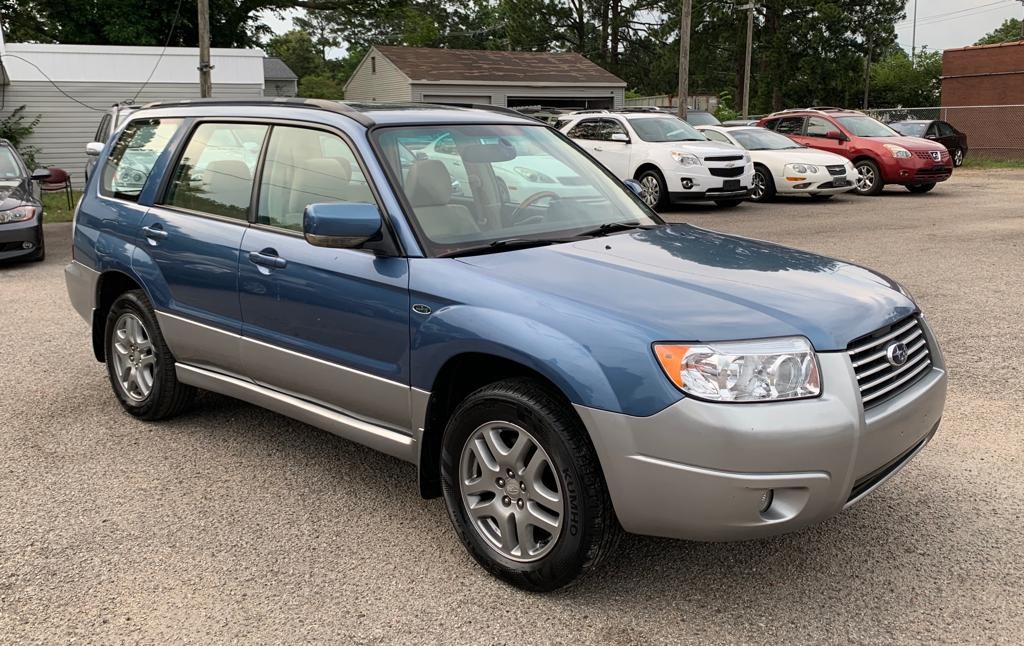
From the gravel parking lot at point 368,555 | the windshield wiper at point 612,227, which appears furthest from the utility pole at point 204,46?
the windshield wiper at point 612,227

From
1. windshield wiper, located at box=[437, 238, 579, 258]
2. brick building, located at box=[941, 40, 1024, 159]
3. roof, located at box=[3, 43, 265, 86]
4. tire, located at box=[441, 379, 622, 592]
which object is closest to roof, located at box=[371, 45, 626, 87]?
roof, located at box=[3, 43, 265, 86]

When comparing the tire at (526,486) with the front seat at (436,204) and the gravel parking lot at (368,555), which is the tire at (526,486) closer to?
the gravel parking lot at (368,555)

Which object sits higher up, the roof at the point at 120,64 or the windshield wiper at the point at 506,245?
the roof at the point at 120,64

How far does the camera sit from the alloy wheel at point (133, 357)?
5.06 meters

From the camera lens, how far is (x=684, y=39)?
77.5 ft

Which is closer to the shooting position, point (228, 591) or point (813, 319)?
point (813, 319)

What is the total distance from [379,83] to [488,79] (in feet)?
18.3

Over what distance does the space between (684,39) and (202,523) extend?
22128 millimetres

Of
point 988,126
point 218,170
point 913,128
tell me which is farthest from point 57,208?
point 988,126

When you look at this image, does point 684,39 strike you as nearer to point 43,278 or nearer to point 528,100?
point 528,100

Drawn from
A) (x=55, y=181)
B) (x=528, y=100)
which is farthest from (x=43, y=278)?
(x=528, y=100)

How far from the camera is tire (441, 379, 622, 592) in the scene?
3.04 metres

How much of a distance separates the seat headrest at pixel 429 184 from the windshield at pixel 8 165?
32.1 feet

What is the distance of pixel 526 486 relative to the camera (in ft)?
10.5
